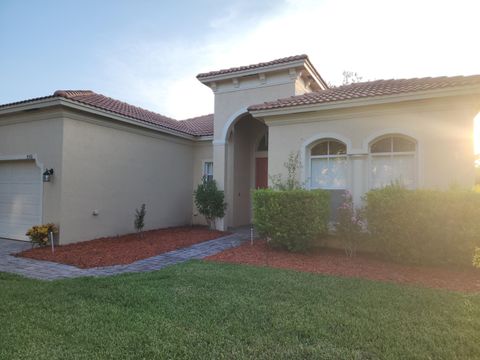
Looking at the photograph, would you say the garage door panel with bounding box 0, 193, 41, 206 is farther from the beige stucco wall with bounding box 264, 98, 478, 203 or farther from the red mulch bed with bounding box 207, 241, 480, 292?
the beige stucco wall with bounding box 264, 98, 478, 203

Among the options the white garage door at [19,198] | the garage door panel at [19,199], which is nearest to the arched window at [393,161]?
the white garage door at [19,198]

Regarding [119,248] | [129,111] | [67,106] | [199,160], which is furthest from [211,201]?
[67,106]

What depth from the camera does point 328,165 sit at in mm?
9281

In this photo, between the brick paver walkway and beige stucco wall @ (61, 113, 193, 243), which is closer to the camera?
the brick paver walkway

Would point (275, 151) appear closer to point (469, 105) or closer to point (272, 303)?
point (469, 105)

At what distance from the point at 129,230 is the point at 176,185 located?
322 cm

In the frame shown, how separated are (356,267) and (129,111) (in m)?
10.5

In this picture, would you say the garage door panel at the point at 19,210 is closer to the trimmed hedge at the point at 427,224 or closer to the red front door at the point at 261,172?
the red front door at the point at 261,172

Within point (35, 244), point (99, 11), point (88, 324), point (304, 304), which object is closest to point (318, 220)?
point (304, 304)

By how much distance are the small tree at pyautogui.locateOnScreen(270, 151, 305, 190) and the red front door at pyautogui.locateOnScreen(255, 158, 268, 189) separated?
15.7ft

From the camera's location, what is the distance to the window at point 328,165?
905 centimetres

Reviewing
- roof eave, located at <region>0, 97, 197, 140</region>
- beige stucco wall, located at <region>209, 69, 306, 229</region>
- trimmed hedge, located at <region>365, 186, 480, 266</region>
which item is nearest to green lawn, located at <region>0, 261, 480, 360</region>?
trimmed hedge, located at <region>365, 186, 480, 266</region>

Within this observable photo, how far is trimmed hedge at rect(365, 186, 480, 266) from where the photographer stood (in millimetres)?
6316

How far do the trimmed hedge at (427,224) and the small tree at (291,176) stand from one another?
2.61 metres
